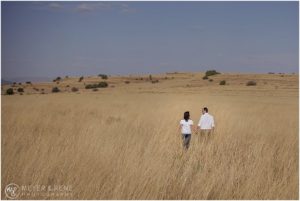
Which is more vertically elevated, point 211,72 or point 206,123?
point 206,123

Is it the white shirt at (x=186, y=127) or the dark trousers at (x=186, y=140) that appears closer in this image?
the dark trousers at (x=186, y=140)

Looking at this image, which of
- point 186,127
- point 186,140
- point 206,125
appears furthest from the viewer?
point 206,125

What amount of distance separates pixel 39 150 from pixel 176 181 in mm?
2542

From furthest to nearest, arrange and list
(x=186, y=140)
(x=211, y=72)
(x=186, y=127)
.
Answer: (x=211, y=72)
(x=186, y=127)
(x=186, y=140)

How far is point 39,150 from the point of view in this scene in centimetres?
761

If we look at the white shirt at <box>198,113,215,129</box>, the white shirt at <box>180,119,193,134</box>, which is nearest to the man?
the white shirt at <box>198,113,215,129</box>

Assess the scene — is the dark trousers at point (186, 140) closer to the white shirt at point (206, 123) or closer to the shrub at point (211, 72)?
the white shirt at point (206, 123)

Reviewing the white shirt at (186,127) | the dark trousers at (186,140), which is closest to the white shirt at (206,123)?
the white shirt at (186,127)

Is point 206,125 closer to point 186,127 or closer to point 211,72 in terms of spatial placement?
point 186,127

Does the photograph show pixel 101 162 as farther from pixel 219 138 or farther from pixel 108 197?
pixel 219 138

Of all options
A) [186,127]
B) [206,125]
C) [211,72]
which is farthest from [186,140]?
[211,72]

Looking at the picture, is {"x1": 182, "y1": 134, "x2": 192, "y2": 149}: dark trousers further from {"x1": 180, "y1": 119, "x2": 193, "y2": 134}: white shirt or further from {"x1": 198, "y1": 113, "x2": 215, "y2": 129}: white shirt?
{"x1": 198, "y1": 113, "x2": 215, "y2": 129}: white shirt

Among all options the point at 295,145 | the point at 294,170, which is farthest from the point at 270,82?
the point at 294,170

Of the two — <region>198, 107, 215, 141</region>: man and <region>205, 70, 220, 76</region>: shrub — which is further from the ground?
<region>198, 107, 215, 141</region>: man
